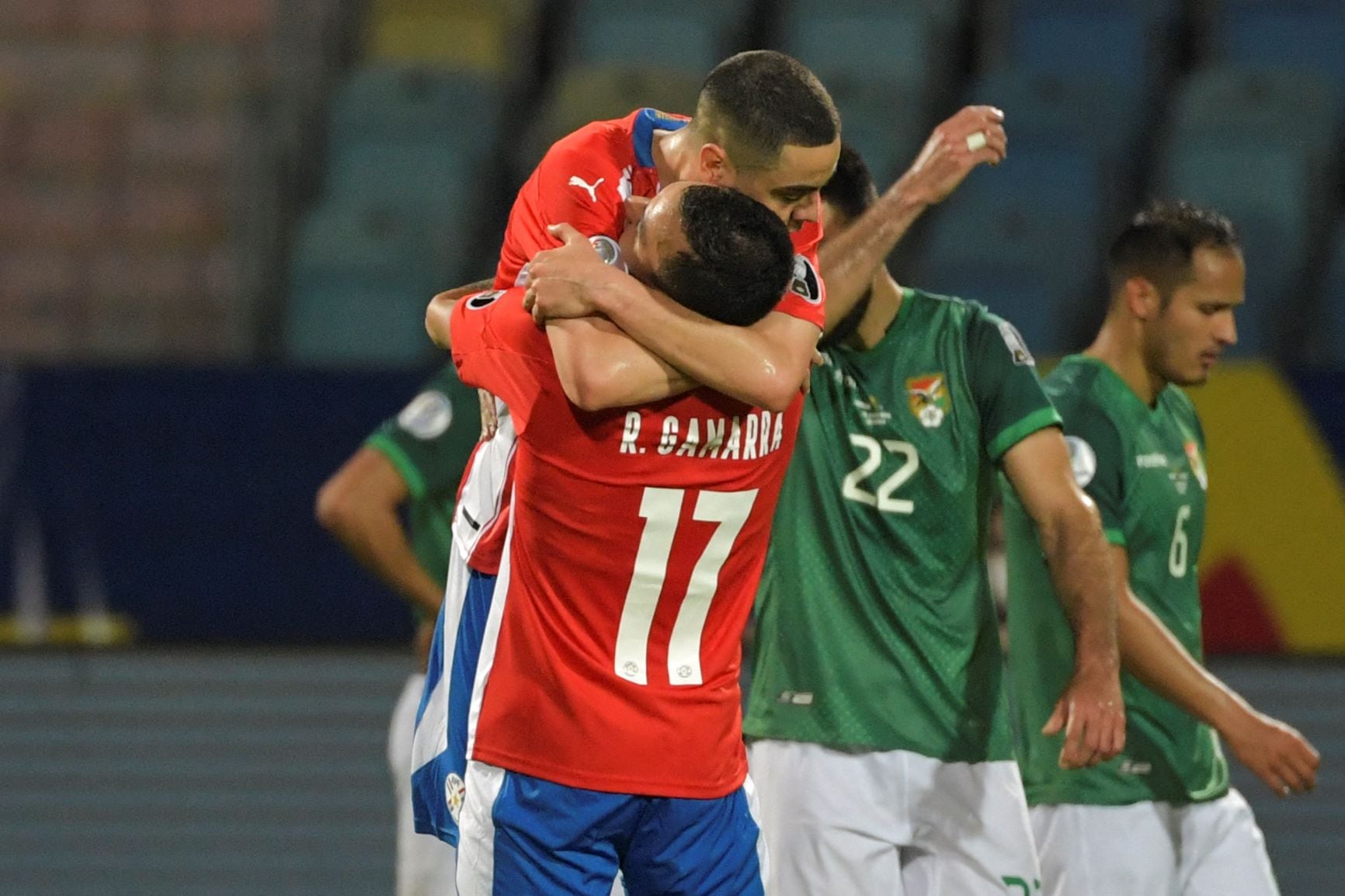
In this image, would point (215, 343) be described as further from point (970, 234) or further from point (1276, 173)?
point (1276, 173)

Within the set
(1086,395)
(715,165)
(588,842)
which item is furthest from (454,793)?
(1086,395)

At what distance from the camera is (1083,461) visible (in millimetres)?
4148

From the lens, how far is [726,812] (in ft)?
10.4

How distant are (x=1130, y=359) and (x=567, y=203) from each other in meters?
1.41

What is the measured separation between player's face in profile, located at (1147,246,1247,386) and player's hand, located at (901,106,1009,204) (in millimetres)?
788

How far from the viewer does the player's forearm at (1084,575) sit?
11.9 ft

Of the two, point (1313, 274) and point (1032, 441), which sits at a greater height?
point (1032, 441)

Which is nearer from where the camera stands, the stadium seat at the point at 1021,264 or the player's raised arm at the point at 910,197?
the player's raised arm at the point at 910,197

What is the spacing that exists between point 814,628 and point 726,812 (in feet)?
2.61

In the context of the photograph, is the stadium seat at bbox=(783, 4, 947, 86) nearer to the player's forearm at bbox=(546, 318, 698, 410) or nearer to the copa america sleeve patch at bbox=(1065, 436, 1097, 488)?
the copa america sleeve patch at bbox=(1065, 436, 1097, 488)

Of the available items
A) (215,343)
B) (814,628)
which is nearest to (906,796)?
(814,628)

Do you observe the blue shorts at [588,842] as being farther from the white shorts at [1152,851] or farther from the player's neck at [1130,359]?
the player's neck at [1130,359]

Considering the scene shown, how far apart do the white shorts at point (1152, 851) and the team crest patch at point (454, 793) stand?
4.52ft

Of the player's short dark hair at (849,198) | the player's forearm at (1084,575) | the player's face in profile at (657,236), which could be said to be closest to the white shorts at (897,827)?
the player's forearm at (1084,575)
